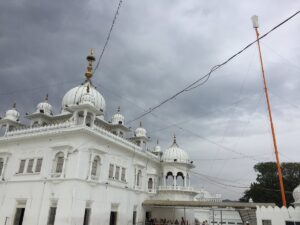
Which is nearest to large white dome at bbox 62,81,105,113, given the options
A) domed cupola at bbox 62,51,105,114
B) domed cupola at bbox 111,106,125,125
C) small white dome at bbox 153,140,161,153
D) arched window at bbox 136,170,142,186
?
domed cupola at bbox 62,51,105,114

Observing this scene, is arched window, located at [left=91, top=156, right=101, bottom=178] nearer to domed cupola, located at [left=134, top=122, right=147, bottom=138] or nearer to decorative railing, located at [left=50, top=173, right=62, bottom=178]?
decorative railing, located at [left=50, top=173, right=62, bottom=178]

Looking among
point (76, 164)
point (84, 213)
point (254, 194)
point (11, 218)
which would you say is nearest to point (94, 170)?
point (76, 164)

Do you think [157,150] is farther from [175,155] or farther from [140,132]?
[140,132]

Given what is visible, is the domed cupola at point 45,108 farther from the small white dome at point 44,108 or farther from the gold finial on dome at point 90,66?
the gold finial on dome at point 90,66

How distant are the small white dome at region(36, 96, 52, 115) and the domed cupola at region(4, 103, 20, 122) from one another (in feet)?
7.16

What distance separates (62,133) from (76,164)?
317 cm

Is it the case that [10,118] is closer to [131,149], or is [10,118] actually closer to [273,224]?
[131,149]

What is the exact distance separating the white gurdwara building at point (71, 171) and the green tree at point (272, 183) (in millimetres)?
25382

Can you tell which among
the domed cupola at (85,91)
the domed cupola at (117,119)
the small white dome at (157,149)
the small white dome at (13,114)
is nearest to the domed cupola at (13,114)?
the small white dome at (13,114)

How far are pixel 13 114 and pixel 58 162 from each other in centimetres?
1052

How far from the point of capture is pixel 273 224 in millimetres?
16719

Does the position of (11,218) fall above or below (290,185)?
below

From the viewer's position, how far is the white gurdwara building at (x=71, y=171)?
21078mm

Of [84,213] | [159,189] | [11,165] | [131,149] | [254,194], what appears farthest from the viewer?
[254,194]
